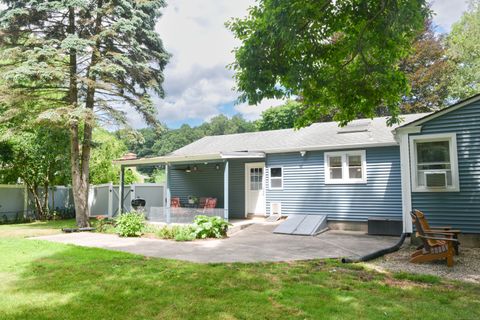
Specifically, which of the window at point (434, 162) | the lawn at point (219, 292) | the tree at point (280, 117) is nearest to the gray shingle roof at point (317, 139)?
the window at point (434, 162)

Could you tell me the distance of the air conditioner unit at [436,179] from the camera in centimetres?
848

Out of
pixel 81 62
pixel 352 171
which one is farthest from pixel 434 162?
pixel 81 62

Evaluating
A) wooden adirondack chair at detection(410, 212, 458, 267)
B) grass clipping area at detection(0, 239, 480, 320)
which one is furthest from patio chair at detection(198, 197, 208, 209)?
wooden adirondack chair at detection(410, 212, 458, 267)

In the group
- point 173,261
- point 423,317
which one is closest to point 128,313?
point 173,261

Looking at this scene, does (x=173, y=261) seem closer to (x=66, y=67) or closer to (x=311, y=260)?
(x=311, y=260)

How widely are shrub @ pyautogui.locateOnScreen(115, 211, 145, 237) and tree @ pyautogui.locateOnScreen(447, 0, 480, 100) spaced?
2028 centimetres

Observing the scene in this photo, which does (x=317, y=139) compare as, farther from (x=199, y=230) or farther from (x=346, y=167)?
(x=199, y=230)

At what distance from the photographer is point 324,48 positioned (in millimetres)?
7098

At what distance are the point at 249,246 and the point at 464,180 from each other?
17.9 feet

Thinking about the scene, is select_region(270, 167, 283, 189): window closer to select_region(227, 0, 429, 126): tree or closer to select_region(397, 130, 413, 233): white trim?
select_region(397, 130, 413, 233): white trim

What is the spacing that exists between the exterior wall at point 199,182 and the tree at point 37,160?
4.69m

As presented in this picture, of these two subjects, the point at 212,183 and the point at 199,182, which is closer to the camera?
the point at 212,183

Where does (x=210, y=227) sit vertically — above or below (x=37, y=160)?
below

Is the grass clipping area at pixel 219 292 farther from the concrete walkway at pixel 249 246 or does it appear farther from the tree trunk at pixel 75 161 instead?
the tree trunk at pixel 75 161
